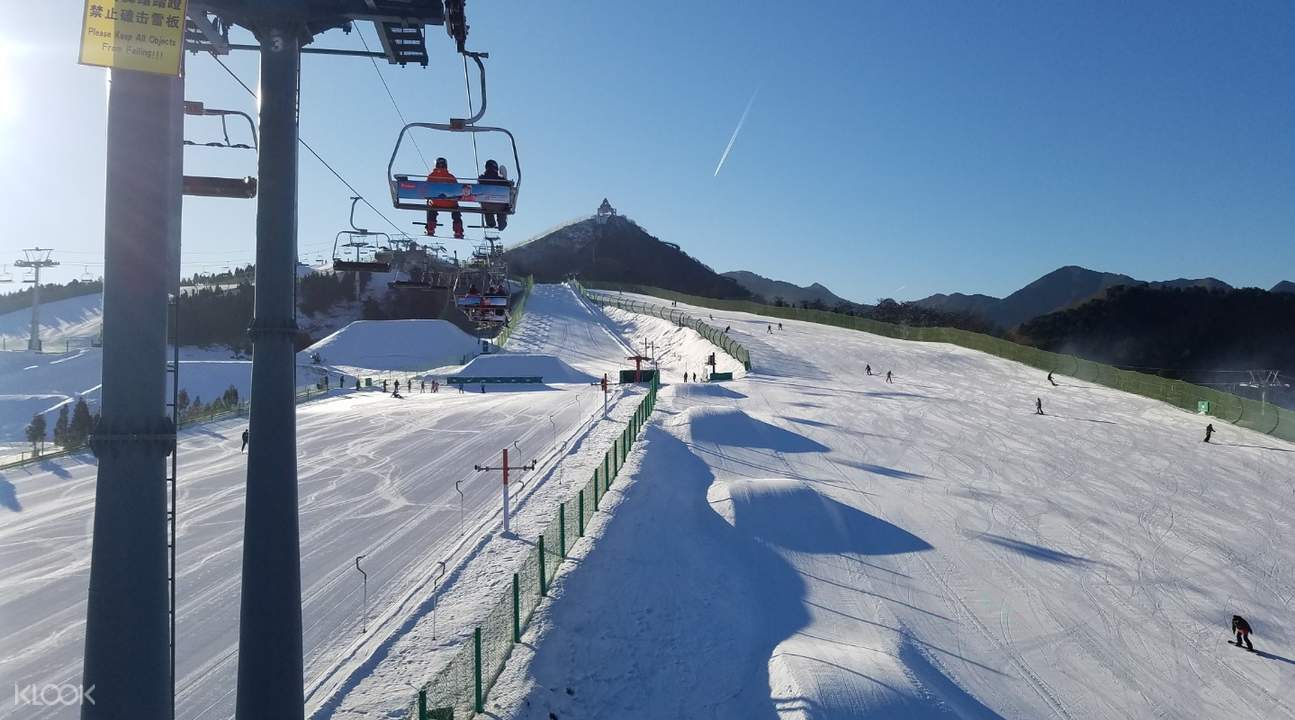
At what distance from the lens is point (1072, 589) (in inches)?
552

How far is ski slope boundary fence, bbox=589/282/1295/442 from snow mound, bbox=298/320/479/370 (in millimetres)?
27864

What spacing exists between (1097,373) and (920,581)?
3293 cm

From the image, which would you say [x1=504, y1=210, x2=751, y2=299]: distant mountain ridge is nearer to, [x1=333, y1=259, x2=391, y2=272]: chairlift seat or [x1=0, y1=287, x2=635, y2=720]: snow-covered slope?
[x1=0, y1=287, x2=635, y2=720]: snow-covered slope

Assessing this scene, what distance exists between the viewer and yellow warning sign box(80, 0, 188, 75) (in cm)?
317

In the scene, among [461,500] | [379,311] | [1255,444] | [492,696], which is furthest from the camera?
[379,311]

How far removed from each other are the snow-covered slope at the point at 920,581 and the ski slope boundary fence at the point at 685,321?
1889cm

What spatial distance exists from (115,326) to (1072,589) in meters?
15.9

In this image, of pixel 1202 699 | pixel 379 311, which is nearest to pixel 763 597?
pixel 1202 699

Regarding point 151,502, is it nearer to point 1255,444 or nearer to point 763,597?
point 763,597

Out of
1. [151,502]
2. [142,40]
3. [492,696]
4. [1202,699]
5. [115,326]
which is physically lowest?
[1202,699]

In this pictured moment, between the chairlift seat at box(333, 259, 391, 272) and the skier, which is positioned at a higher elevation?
the chairlift seat at box(333, 259, 391, 272)

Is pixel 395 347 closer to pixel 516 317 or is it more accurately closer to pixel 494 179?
pixel 516 317

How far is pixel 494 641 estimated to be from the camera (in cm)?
860

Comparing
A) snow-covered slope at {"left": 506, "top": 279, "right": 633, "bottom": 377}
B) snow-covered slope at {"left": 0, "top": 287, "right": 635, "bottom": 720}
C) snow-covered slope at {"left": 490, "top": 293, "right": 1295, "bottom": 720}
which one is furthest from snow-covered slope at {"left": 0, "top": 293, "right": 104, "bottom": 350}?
snow-covered slope at {"left": 490, "top": 293, "right": 1295, "bottom": 720}
